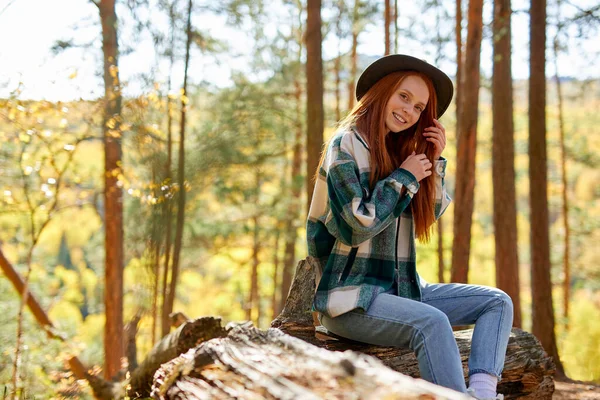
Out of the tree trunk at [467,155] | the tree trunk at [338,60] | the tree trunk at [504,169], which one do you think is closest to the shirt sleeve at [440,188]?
the tree trunk at [467,155]

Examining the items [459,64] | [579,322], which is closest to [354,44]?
[459,64]

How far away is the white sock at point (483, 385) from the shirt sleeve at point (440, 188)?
2.66 feet

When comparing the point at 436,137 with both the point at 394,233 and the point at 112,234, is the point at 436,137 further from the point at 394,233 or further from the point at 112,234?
the point at 112,234

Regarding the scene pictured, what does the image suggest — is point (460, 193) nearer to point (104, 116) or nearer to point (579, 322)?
point (104, 116)

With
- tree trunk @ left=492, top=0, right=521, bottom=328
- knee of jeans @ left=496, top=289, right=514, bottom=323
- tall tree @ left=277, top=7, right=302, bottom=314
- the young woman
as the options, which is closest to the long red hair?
the young woman

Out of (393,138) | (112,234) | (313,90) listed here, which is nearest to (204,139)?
(112,234)

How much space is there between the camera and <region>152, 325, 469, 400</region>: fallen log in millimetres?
1610

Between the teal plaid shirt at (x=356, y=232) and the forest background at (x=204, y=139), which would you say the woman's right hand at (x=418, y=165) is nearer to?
the teal plaid shirt at (x=356, y=232)

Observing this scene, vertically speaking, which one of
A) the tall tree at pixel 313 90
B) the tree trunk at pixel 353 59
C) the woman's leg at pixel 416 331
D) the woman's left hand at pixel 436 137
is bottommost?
the woman's leg at pixel 416 331

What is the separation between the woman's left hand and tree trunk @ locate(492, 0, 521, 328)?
536cm

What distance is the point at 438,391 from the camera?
1.60 m

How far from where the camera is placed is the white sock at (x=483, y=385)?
2.51m

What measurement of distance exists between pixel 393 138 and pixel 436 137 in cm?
22

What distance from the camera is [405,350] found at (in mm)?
3213
